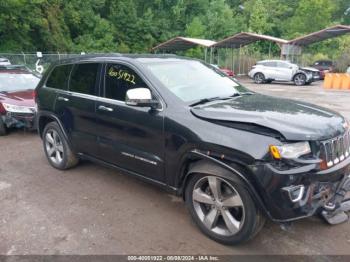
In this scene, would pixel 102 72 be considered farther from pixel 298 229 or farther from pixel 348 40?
pixel 348 40

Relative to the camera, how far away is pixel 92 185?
15.9 ft

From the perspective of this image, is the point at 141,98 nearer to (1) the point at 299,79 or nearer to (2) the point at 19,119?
(2) the point at 19,119

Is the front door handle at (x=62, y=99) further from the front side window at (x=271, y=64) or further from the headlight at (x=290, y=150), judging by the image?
the front side window at (x=271, y=64)

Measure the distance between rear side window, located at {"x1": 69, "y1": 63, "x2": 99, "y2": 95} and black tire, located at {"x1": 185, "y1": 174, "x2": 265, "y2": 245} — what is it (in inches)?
73.5

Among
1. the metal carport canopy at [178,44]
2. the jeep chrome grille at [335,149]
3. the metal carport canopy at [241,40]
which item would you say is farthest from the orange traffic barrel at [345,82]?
the jeep chrome grille at [335,149]

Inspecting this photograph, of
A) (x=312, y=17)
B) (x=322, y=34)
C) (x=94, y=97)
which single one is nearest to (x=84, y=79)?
(x=94, y=97)

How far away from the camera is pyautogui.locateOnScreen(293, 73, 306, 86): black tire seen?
2159cm

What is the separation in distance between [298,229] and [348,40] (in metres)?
43.2

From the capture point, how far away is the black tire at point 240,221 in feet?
10.2

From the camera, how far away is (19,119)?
23.8 ft

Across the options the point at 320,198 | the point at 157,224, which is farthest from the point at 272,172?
the point at 157,224

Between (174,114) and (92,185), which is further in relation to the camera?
(92,185)

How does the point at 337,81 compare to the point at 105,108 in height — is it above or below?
below

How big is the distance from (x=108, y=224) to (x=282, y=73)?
67.7ft
